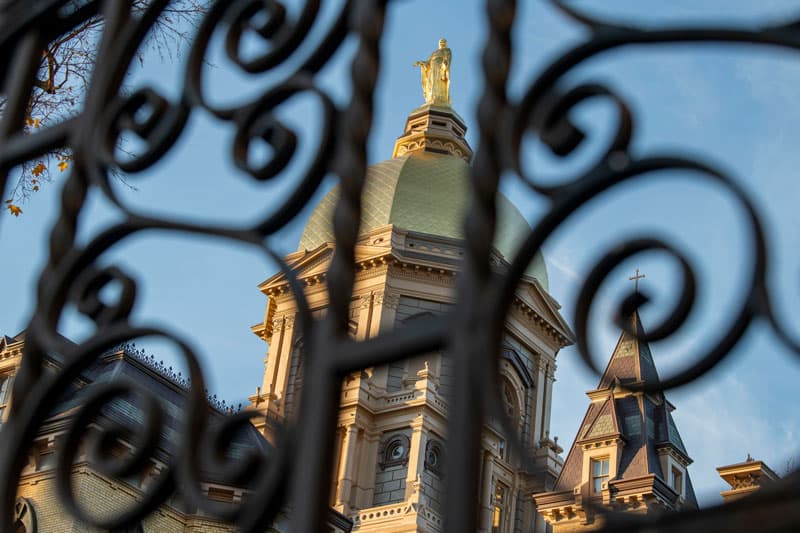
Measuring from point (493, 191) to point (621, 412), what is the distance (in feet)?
93.9

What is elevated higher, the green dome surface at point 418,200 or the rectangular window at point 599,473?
the green dome surface at point 418,200

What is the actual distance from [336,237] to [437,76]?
2008 inches

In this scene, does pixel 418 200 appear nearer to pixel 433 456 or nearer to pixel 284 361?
pixel 284 361

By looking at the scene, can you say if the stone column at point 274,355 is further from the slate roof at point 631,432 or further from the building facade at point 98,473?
the slate roof at point 631,432

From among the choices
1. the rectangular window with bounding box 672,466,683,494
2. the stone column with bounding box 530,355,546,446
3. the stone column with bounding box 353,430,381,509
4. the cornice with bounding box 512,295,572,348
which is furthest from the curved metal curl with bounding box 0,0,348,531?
the stone column with bounding box 530,355,546,446

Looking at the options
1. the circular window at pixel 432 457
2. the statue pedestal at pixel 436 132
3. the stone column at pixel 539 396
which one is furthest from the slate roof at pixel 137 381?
the statue pedestal at pixel 436 132

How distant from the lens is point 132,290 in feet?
7.64

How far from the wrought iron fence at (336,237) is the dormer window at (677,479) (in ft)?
86.2

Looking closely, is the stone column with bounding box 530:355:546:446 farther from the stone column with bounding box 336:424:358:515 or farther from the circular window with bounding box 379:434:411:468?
the stone column with bounding box 336:424:358:515

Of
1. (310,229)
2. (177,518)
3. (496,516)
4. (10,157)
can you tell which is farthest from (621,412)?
(10,157)

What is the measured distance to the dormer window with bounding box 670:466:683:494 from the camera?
27.9m

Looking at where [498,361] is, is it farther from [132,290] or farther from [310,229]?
[310,229]

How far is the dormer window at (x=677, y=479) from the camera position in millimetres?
27922

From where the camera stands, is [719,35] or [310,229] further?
[310,229]
